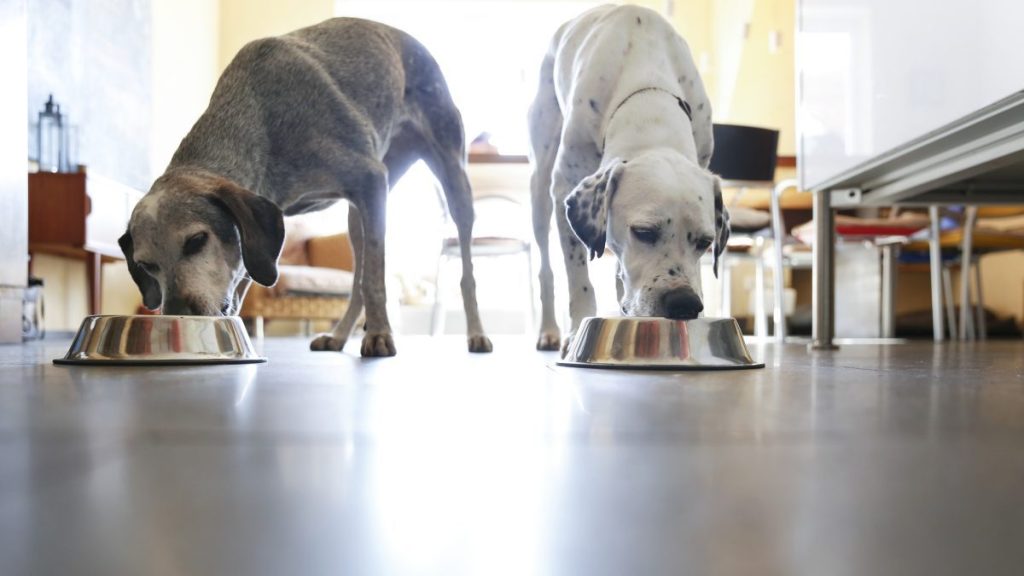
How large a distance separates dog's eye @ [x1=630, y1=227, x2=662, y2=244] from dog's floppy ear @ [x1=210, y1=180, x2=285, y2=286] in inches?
30.0

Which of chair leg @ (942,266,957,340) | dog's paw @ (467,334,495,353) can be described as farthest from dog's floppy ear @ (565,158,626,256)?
chair leg @ (942,266,957,340)

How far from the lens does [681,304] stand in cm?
170

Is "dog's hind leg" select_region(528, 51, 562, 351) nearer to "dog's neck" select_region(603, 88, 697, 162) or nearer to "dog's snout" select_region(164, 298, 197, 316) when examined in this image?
"dog's neck" select_region(603, 88, 697, 162)

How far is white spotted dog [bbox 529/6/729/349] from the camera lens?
1.83 m

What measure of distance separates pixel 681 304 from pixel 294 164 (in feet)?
3.49

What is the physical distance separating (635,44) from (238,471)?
Answer: 1.98 meters

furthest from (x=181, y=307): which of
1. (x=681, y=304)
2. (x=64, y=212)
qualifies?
(x=64, y=212)

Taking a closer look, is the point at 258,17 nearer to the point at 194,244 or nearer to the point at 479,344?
the point at 479,344

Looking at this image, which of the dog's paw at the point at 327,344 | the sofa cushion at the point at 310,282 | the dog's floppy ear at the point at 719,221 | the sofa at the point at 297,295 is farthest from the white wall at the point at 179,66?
the dog's floppy ear at the point at 719,221

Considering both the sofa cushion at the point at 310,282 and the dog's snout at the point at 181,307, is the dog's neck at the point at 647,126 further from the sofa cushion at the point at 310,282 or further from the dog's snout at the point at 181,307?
the sofa cushion at the point at 310,282

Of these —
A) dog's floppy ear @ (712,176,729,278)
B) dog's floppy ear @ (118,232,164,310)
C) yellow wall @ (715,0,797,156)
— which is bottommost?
dog's floppy ear @ (118,232,164,310)

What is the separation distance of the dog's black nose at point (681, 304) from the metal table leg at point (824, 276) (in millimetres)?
1206

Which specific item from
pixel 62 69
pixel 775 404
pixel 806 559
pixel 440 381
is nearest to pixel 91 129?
pixel 62 69

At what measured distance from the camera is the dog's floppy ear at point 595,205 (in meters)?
1.93
